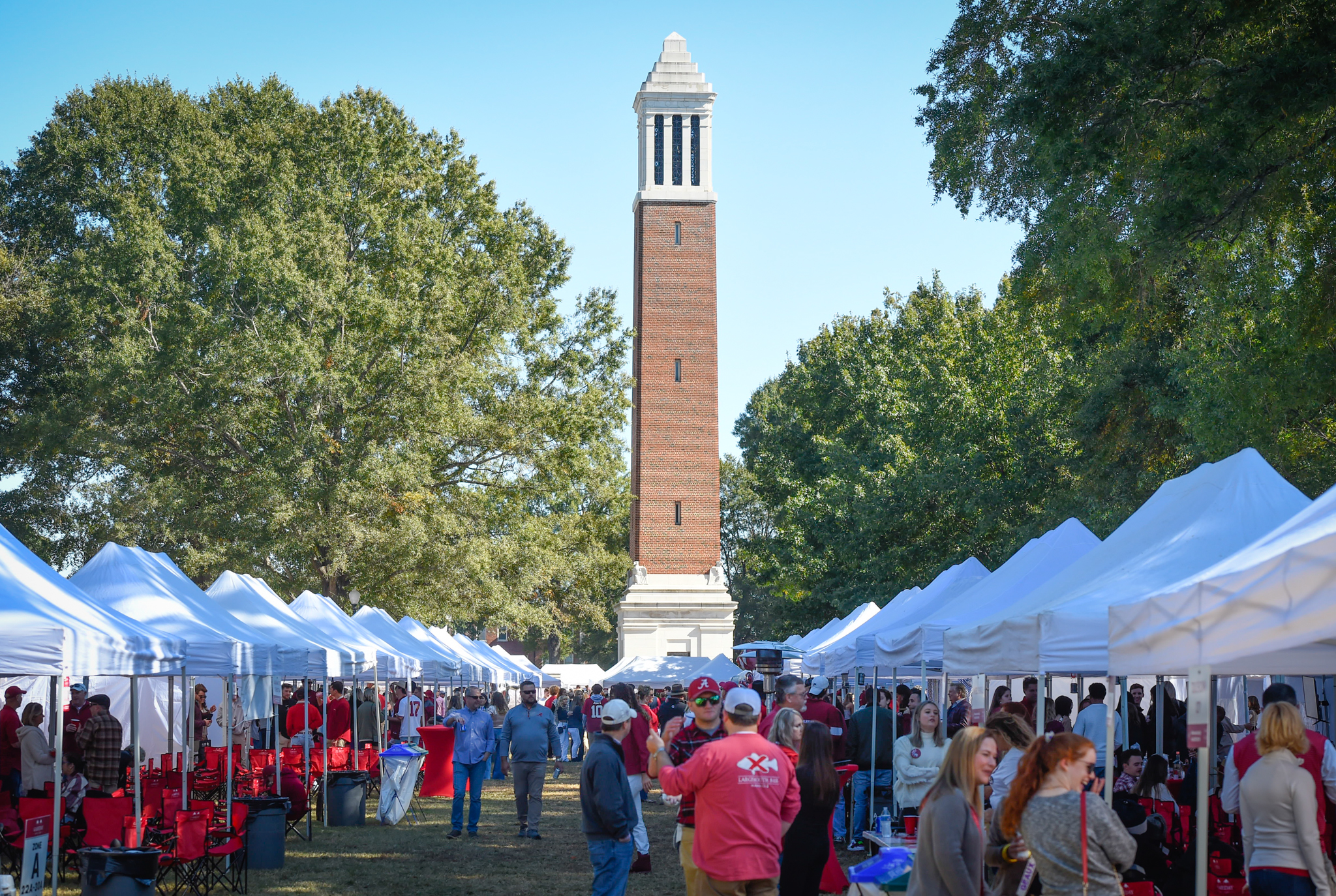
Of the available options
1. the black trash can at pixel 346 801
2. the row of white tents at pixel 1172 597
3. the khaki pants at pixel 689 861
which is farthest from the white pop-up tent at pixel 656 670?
the khaki pants at pixel 689 861

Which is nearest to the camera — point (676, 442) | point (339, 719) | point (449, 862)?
point (449, 862)

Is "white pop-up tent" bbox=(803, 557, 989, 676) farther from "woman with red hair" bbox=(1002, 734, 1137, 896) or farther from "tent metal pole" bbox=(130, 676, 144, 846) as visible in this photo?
"woman with red hair" bbox=(1002, 734, 1137, 896)

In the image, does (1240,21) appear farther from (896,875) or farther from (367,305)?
(367,305)

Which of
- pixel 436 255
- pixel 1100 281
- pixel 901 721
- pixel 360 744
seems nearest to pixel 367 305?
pixel 436 255

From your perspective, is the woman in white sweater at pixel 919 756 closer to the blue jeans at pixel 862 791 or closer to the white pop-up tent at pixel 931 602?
the blue jeans at pixel 862 791

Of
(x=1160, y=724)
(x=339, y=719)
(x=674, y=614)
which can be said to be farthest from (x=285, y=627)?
(x=674, y=614)

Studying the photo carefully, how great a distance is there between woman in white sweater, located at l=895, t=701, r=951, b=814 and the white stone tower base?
38.2 meters

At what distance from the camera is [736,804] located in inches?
269

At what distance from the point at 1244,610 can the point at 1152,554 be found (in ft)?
12.8

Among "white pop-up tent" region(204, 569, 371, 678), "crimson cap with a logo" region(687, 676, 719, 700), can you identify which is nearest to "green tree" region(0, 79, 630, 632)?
"white pop-up tent" region(204, 569, 371, 678)

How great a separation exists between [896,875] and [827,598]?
36855 mm

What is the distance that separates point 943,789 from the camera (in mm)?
6004

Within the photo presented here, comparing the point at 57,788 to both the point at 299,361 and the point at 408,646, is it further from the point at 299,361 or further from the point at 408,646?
the point at 299,361

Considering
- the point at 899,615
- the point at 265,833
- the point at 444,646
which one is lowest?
the point at 265,833
